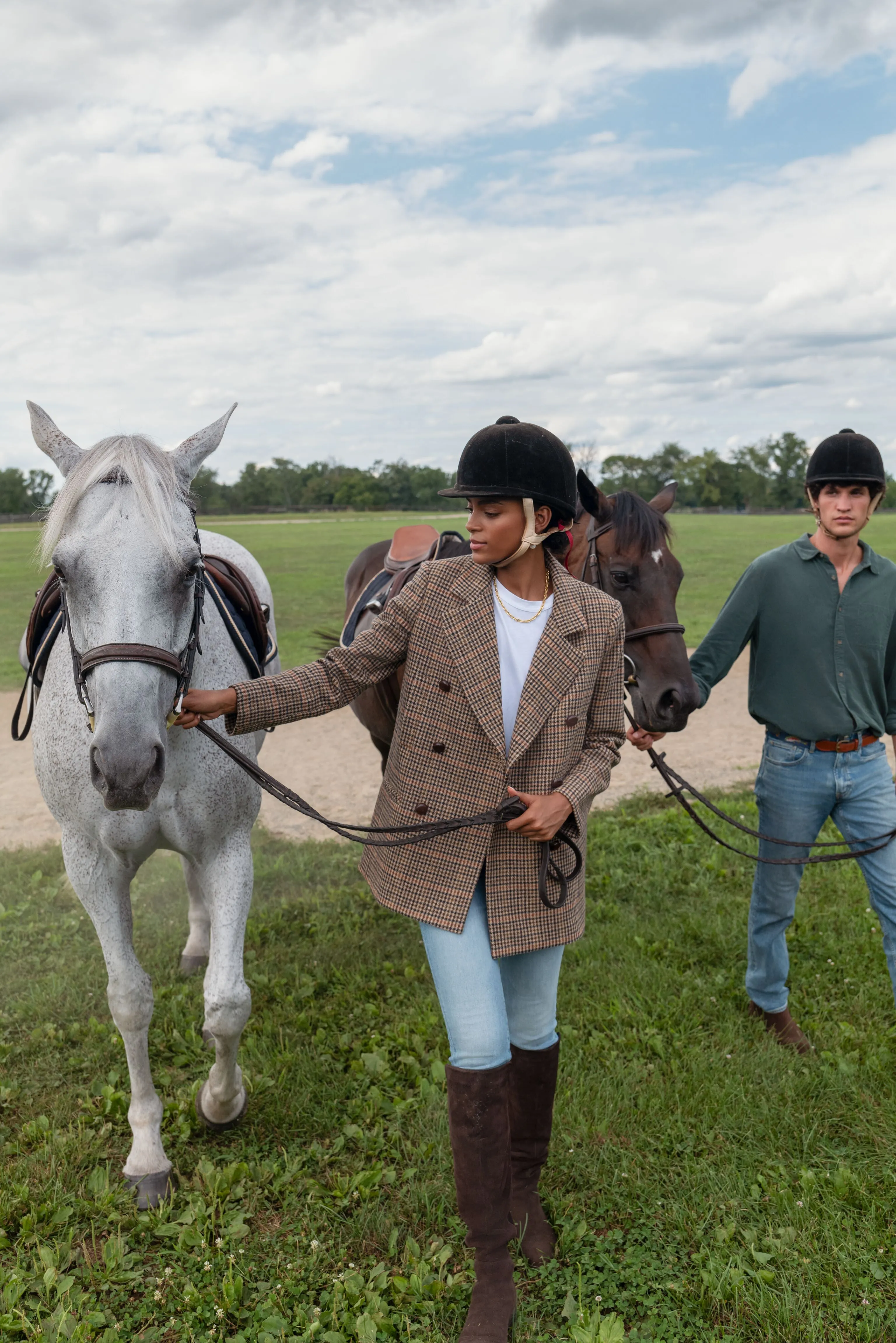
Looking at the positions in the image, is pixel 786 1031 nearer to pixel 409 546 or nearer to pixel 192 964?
pixel 192 964

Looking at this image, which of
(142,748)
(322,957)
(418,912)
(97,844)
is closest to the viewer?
(142,748)

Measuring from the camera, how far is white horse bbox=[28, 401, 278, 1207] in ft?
7.20

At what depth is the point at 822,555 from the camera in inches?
135

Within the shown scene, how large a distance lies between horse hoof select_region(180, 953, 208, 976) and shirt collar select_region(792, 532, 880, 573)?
314cm

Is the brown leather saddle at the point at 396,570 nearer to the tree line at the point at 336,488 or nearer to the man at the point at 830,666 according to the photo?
the man at the point at 830,666

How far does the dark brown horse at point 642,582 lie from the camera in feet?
11.8

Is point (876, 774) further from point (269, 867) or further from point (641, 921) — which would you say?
point (269, 867)

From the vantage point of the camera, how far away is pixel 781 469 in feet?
292

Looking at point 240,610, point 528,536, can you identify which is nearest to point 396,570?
point 240,610

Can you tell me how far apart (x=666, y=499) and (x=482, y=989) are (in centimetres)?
279

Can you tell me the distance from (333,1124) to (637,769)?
5400 mm

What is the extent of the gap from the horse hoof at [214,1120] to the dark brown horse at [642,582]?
4.25 feet

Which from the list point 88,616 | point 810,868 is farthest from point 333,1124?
point 810,868

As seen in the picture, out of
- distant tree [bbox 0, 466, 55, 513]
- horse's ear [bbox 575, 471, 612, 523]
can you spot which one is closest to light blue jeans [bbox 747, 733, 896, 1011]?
horse's ear [bbox 575, 471, 612, 523]
